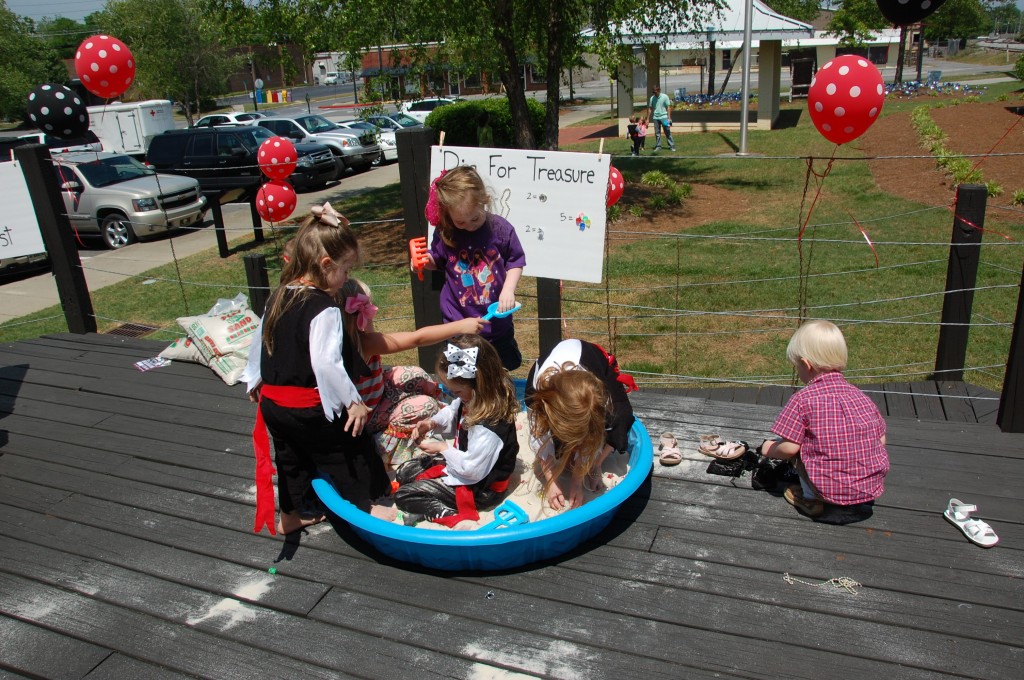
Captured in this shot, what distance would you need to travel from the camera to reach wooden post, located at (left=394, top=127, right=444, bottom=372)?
4.51 metres

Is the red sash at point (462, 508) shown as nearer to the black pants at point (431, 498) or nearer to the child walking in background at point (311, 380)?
the black pants at point (431, 498)

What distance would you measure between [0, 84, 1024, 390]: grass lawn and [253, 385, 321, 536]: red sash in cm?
202

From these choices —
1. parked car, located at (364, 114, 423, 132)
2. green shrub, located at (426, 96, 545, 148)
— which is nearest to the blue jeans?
green shrub, located at (426, 96, 545, 148)

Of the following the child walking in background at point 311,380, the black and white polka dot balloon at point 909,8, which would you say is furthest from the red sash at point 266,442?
the black and white polka dot balloon at point 909,8

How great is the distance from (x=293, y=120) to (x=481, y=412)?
57.3ft

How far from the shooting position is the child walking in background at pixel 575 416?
115 inches

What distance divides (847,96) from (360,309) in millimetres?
3292

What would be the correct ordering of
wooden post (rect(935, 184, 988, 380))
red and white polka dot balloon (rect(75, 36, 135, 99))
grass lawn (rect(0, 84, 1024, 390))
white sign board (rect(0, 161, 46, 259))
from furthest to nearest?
red and white polka dot balloon (rect(75, 36, 135, 99))
grass lawn (rect(0, 84, 1024, 390))
white sign board (rect(0, 161, 46, 259))
wooden post (rect(935, 184, 988, 380))

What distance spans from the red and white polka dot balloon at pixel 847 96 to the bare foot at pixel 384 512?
334 cm

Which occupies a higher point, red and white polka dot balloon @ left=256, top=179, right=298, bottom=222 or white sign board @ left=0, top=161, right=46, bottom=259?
white sign board @ left=0, top=161, right=46, bottom=259

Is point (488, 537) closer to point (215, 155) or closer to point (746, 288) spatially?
point (746, 288)

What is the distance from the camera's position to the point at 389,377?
12.7 ft

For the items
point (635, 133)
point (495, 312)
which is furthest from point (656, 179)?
point (495, 312)

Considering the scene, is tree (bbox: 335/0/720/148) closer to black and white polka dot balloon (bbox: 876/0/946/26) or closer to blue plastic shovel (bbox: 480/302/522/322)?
black and white polka dot balloon (bbox: 876/0/946/26)
